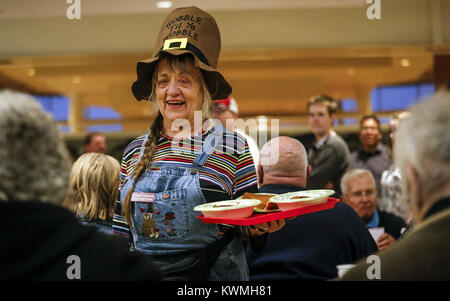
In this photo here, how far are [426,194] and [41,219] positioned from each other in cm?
75

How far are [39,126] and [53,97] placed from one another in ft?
14.8

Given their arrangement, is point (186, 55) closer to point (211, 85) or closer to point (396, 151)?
point (211, 85)

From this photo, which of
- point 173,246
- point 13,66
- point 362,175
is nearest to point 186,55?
point 173,246

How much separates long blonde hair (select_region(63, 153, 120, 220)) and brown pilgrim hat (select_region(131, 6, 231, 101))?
0.39 metres

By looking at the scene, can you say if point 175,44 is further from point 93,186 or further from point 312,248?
point 312,248

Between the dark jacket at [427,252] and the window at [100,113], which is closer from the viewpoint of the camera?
the dark jacket at [427,252]

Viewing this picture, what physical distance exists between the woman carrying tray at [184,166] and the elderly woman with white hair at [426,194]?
560 millimetres

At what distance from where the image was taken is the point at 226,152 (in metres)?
1.81

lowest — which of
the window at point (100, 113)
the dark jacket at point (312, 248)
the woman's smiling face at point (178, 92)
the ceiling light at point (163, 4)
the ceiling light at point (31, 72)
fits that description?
the dark jacket at point (312, 248)

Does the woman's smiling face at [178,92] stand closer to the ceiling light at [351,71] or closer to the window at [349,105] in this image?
the window at [349,105]

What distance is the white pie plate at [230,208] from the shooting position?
5.24 feet

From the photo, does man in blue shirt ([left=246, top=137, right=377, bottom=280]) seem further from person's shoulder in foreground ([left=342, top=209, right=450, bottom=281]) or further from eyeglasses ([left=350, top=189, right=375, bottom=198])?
eyeglasses ([left=350, top=189, right=375, bottom=198])

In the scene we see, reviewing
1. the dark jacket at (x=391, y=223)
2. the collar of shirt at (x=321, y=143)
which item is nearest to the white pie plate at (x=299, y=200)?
the dark jacket at (x=391, y=223)

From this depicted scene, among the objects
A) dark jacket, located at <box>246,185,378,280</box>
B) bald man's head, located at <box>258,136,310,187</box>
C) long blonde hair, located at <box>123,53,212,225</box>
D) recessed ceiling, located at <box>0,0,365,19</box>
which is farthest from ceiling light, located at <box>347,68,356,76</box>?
long blonde hair, located at <box>123,53,212,225</box>
